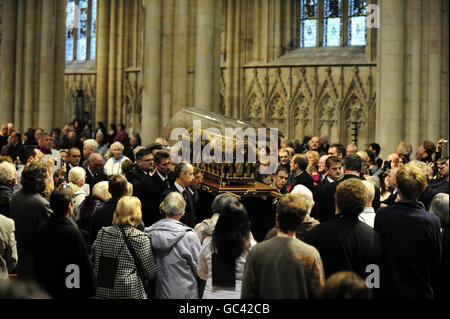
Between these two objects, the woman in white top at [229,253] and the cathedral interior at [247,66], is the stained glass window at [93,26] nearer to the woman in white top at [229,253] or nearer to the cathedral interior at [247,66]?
the cathedral interior at [247,66]

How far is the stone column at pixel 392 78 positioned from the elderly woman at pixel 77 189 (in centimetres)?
829

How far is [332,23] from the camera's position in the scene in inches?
904

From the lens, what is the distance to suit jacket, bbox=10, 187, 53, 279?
6.31 meters

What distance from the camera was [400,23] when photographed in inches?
581

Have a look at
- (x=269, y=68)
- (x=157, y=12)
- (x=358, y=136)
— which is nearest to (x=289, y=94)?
(x=269, y=68)

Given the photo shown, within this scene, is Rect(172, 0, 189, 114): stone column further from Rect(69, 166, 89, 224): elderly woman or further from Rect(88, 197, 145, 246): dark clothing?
Rect(88, 197, 145, 246): dark clothing

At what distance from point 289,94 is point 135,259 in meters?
17.3

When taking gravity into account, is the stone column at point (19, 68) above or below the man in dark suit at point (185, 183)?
above

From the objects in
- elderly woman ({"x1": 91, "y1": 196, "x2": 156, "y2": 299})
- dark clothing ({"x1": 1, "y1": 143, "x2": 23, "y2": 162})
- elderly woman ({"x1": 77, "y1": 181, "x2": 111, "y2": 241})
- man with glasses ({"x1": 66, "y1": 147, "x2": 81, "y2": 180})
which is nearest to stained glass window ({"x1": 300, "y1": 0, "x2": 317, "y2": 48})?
dark clothing ({"x1": 1, "y1": 143, "x2": 23, "y2": 162})

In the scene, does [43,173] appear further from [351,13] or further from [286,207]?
[351,13]

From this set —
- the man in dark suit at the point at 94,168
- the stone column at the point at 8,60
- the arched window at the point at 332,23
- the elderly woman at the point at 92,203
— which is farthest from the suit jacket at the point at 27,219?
the arched window at the point at 332,23

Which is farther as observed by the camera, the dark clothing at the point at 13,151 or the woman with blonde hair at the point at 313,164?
the dark clothing at the point at 13,151

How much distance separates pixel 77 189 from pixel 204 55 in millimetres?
9061

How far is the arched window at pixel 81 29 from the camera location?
28.9 metres
